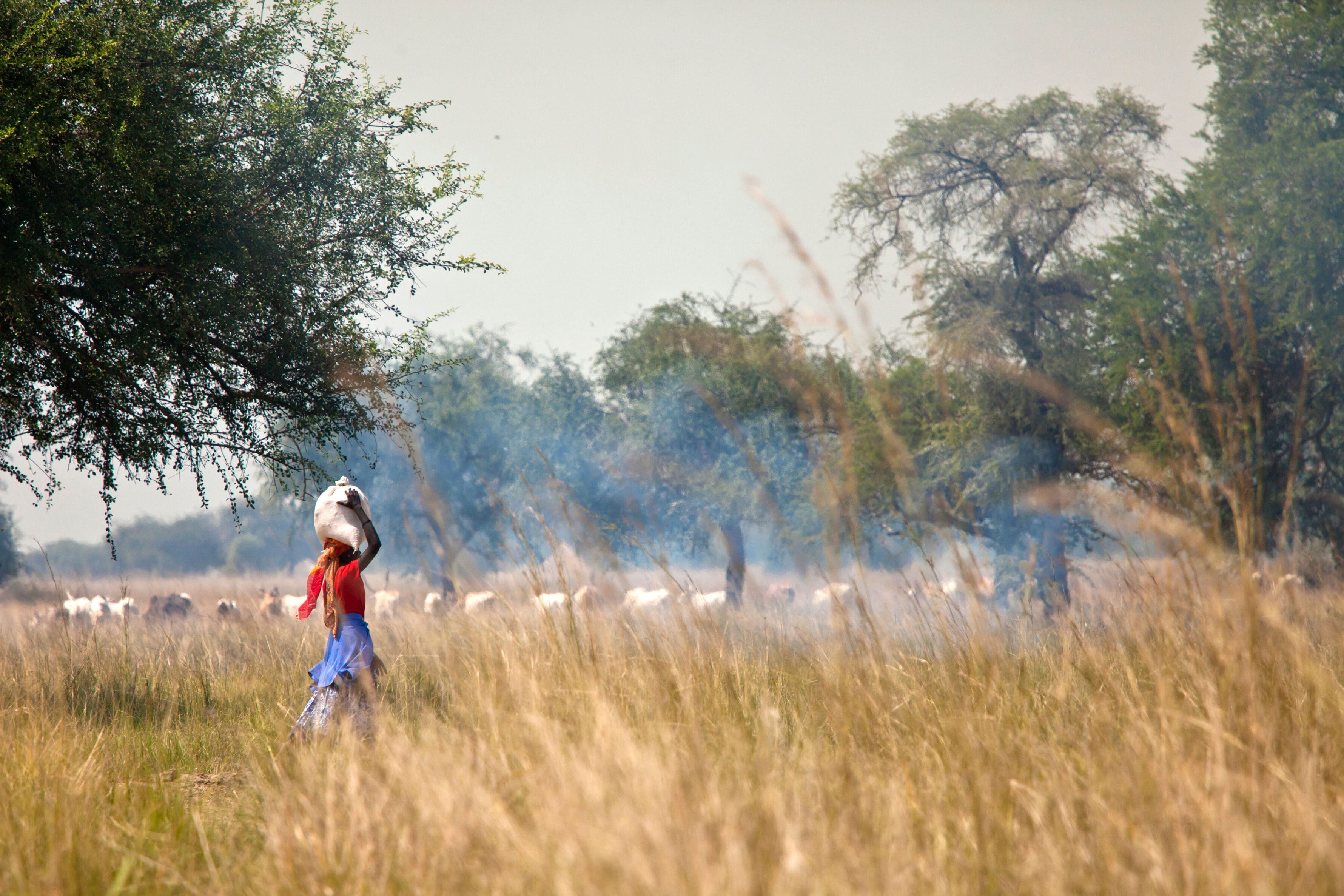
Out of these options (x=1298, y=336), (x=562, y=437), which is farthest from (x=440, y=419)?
(x=1298, y=336)

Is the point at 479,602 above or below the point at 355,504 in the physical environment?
below

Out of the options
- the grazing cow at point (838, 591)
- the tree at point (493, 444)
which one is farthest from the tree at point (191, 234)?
the tree at point (493, 444)

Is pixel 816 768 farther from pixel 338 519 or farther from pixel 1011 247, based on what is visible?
pixel 1011 247

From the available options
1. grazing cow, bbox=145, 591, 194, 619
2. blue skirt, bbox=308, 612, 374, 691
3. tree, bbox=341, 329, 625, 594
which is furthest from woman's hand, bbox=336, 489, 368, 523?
tree, bbox=341, 329, 625, 594

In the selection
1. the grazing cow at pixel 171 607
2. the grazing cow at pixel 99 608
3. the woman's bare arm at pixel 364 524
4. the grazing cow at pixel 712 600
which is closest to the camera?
the woman's bare arm at pixel 364 524

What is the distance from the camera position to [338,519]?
5180mm

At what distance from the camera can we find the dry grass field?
212cm

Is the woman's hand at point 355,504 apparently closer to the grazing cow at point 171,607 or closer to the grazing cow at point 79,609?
the grazing cow at point 79,609

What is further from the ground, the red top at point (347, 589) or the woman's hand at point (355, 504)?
the woman's hand at point (355, 504)

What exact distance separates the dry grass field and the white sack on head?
999 mm

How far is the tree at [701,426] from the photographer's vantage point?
21.8 metres

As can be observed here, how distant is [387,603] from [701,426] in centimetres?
908

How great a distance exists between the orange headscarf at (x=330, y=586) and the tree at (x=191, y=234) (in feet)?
11.8

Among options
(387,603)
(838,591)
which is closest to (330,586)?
(838,591)
